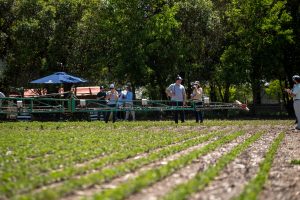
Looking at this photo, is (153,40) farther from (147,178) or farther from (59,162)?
(147,178)

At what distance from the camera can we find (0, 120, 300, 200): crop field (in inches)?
219

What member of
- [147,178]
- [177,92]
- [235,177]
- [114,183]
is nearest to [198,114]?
[177,92]

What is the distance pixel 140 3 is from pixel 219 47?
6.63 metres

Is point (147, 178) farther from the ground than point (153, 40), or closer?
closer

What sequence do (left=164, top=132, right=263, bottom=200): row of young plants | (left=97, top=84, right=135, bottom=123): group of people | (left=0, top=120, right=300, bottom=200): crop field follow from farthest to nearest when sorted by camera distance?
(left=97, top=84, right=135, bottom=123): group of people, (left=0, top=120, right=300, bottom=200): crop field, (left=164, top=132, right=263, bottom=200): row of young plants

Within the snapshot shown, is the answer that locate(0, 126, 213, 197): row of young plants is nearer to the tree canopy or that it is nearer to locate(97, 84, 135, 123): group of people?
locate(97, 84, 135, 123): group of people

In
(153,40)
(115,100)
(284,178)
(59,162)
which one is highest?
(153,40)

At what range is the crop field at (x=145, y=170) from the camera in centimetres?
557

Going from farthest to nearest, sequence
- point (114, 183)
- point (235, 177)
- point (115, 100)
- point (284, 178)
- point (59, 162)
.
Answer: point (115, 100) → point (59, 162) → point (284, 178) → point (235, 177) → point (114, 183)

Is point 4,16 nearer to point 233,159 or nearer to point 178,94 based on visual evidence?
point 178,94

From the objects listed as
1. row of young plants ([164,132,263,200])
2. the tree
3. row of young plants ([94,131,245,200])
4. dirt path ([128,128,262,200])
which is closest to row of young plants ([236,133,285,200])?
row of young plants ([164,132,263,200])

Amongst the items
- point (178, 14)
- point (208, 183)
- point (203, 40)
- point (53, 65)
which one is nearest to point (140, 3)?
point (178, 14)

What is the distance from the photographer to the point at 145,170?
6.98 m

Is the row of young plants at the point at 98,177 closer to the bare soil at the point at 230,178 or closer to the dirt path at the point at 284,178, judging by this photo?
the bare soil at the point at 230,178
